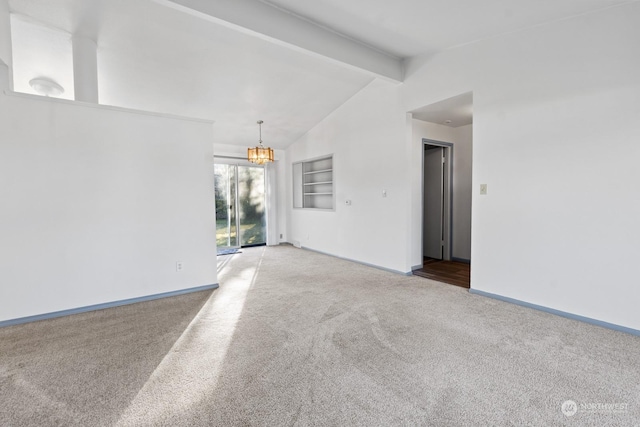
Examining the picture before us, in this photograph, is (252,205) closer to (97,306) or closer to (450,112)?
(97,306)

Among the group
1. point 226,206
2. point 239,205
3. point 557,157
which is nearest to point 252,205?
point 239,205

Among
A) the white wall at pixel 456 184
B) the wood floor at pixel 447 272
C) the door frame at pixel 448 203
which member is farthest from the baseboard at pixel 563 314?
the door frame at pixel 448 203

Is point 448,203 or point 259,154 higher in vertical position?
point 259,154

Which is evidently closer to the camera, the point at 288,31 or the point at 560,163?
the point at 560,163

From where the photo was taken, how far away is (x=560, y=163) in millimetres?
2900

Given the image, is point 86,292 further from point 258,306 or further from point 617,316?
point 617,316

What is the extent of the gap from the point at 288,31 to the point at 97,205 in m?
2.77

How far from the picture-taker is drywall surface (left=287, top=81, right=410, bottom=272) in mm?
4543

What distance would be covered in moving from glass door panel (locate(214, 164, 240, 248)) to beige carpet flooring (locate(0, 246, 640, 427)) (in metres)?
3.71

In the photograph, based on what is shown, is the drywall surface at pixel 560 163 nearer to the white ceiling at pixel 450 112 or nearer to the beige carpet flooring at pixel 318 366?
the white ceiling at pixel 450 112

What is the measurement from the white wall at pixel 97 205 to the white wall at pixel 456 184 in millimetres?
3051

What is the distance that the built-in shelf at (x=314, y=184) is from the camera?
645 cm

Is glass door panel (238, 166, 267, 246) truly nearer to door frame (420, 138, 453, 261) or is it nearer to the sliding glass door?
the sliding glass door

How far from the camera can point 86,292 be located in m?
3.20
